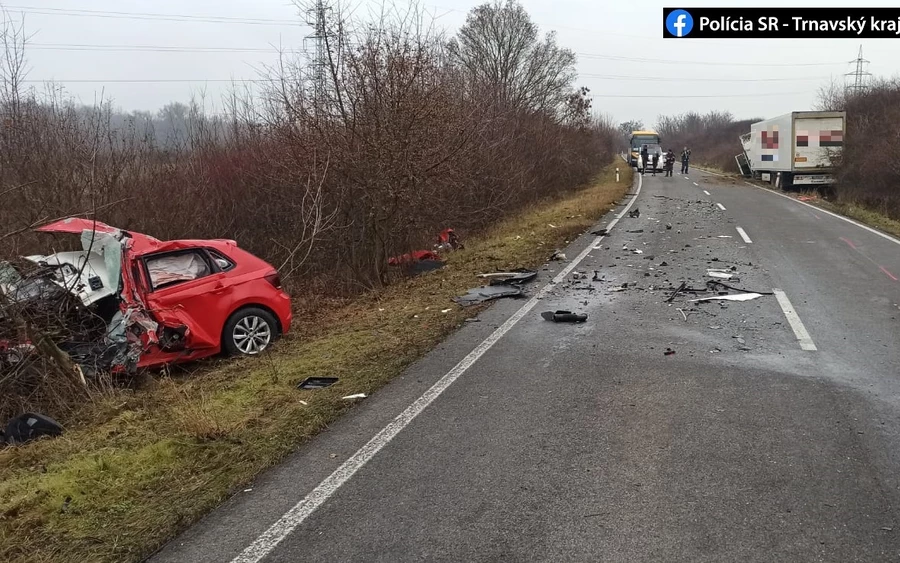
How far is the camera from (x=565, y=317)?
24.1 feet

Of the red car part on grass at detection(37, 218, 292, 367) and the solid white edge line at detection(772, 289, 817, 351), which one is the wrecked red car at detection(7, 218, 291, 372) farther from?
the solid white edge line at detection(772, 289, 817, 351)

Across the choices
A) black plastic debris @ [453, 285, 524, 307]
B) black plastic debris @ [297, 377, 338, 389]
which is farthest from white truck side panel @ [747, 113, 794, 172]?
black plastic debris @ [297, 377, 338, 389]

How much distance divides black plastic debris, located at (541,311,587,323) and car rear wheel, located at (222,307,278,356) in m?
3.45

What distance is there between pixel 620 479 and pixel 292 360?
411cm

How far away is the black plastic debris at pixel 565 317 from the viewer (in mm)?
7316

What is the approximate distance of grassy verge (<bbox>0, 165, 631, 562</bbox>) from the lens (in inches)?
133

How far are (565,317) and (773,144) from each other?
26595 millimetres

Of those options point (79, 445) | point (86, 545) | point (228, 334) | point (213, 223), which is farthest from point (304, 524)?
point (213, 223)

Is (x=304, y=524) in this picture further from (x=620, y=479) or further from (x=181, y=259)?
(x=181, y=259)

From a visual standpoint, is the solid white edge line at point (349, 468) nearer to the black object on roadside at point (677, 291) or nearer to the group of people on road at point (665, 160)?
the black object on roadside at point (677, 291)

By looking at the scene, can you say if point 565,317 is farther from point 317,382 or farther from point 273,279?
point 273,279

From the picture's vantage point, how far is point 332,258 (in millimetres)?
14125

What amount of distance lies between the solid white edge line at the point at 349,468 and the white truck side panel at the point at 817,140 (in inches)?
977

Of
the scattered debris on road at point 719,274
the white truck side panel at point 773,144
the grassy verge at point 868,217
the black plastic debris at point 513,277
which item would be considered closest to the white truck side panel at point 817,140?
the white truck side panel at point 773,144
